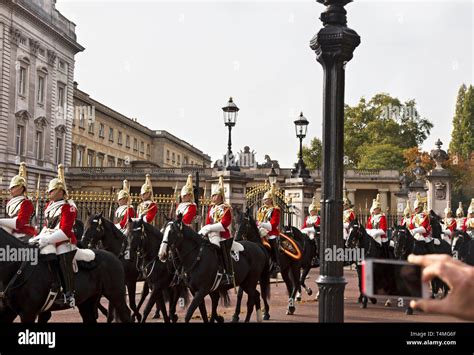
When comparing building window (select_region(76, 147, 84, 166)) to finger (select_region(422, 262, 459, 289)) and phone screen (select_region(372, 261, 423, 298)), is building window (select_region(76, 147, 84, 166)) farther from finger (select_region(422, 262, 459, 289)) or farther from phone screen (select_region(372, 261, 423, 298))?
finger (select_region(422, 262, 459, 289))

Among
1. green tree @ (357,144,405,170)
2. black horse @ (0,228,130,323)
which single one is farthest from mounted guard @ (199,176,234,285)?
green tree @ (357,144,405,170)

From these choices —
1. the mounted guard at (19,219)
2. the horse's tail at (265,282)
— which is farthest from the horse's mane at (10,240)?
the horse's tail at (265,282)

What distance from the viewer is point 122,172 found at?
57.3 metres

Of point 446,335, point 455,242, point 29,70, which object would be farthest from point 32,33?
point 446,335

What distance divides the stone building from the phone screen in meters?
39.9

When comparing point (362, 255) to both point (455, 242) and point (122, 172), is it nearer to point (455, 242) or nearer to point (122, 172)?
point (455, 242)

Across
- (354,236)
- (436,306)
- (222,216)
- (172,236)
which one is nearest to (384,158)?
(354,236)

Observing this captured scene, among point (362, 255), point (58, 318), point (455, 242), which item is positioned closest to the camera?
point (58, 318)

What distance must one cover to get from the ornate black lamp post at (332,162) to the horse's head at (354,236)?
8605 millimetres

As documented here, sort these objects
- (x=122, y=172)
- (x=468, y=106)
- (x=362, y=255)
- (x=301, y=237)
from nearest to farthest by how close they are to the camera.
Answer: (x=362, y=255) < (x=301, y=237) < (x=122, y=172) < (x=468, y=106)

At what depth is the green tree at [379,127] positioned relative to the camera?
71500 mm

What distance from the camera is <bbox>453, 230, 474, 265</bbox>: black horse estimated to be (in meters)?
19.3

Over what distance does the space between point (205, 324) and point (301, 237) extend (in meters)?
6.67

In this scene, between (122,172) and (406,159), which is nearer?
(122,172)
